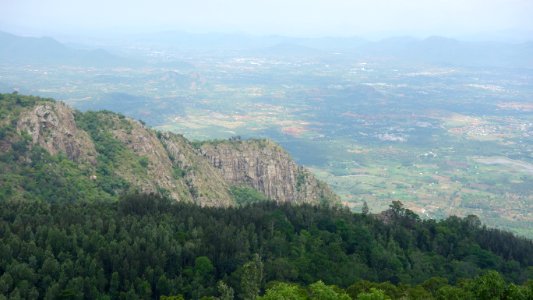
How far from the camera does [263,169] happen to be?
113 meters

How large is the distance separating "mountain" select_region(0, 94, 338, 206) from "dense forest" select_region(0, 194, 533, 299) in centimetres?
815

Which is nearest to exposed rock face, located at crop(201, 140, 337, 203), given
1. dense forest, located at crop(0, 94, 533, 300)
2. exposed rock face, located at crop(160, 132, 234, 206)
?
exposed rock face, located at crop(160, 132, 234, 206)

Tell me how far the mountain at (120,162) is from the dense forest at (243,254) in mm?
8150

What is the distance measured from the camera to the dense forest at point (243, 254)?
47875 mm

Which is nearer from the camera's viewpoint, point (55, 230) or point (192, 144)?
point (55, 230)

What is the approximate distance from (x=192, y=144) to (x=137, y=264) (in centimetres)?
6117

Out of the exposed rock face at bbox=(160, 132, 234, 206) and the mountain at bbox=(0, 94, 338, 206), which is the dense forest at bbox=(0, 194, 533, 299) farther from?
the exposed rock face at bbox=(160, 132, 234, 206)

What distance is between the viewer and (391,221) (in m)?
84.6

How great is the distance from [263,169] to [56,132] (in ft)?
133

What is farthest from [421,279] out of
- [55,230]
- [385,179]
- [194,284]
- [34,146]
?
[385,179]

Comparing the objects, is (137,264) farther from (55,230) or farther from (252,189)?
(252,189)

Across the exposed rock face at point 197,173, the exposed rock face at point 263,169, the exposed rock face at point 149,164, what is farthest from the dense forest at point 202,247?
the exposed rock face at point 263,169

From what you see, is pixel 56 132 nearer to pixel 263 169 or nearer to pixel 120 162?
pixel 120 162

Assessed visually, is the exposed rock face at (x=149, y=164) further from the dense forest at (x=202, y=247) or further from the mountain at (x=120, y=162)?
the dense forest at (x=202, y=247)
